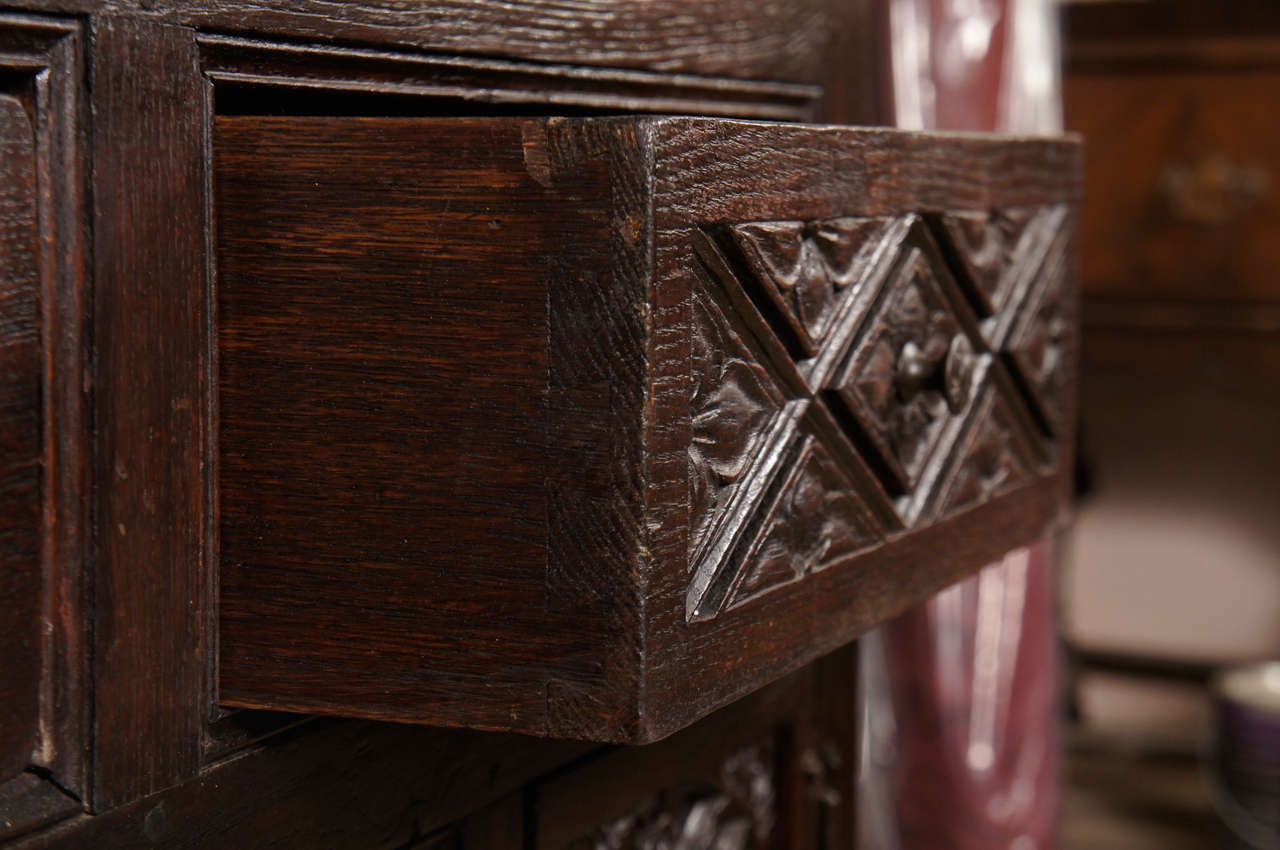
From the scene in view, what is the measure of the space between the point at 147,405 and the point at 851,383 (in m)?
0.21

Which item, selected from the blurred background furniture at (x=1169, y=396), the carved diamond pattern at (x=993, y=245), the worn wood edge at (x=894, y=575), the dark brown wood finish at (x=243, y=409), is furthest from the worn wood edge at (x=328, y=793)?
the blurred background furniture at (x=1169, y=396)

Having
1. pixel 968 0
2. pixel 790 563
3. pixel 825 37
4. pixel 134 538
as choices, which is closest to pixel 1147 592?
pixel 968 0

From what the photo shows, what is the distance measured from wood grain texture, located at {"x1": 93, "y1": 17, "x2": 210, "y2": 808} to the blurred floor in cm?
143

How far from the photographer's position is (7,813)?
40cm

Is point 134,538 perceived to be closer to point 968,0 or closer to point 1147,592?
point 968,0

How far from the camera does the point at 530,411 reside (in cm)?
40

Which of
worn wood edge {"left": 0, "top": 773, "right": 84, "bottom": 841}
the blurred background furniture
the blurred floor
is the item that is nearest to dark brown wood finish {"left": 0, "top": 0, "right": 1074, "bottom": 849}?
worn wood edge {"left": 0, "top": 773, "right": 84, "bottom": 841}

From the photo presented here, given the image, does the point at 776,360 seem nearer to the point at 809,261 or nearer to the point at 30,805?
the point at 809,261

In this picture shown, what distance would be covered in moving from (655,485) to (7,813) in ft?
0.61

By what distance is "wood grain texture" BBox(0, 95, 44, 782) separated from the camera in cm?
38

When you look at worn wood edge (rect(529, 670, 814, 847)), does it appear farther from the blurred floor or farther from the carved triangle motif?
the blurred floor

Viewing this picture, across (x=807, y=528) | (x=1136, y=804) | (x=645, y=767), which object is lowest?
(x=1136, y=804)

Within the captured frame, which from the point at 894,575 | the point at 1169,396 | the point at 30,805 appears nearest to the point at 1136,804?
the point at 1169,396

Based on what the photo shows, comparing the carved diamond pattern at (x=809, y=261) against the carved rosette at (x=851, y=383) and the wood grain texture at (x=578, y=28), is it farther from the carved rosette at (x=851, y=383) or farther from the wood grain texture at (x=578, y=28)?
the wood grain texture at (x=578, y=28)
